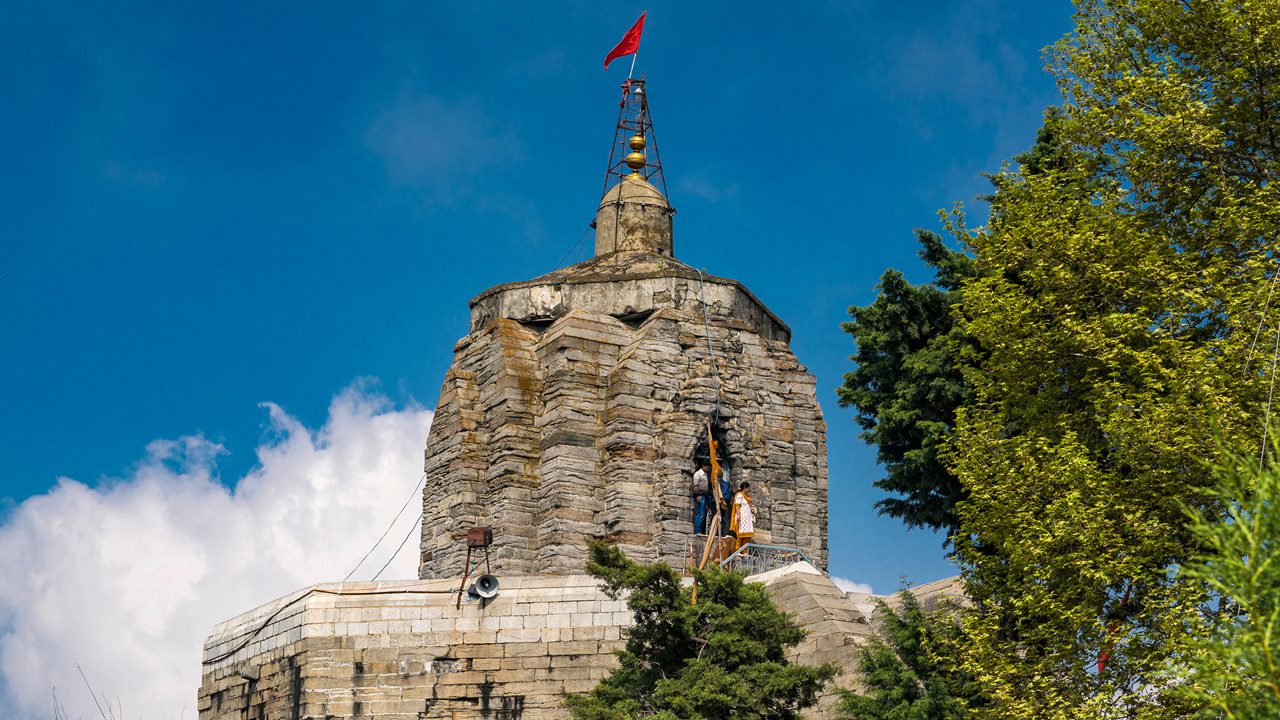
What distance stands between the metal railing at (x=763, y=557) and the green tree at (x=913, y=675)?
5.50 meters

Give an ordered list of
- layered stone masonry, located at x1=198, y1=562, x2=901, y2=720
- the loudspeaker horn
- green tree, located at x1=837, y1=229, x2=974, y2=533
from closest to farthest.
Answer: layered stone masonry, located at x1=198, y1=562, x2=901, y2=720 → the loudspeaker horn → green tree, located at x1=837, y1=229, x2=974, y2=533

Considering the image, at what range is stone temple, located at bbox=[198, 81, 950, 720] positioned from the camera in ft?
63.4

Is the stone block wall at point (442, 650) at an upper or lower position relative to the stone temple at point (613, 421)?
lower

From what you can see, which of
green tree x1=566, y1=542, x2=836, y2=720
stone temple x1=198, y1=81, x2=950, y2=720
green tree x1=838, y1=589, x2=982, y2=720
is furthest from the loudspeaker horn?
green tree x1=838, y1=589, x2=982, y2=720

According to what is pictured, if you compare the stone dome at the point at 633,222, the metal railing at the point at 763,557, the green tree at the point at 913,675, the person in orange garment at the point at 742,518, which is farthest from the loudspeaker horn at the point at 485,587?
the stone dome at the point at 633,222

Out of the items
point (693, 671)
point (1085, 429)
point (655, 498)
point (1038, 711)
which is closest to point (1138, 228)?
point (1085, 429)

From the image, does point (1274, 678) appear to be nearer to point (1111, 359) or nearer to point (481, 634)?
point (1111, 359)

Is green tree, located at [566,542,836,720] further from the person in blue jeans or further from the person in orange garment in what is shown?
the person in blue jeans

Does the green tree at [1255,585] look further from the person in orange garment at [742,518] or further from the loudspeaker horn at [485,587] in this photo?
the person in orange garment at [742,518]

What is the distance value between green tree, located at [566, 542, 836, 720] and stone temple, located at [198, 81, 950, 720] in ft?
6.35

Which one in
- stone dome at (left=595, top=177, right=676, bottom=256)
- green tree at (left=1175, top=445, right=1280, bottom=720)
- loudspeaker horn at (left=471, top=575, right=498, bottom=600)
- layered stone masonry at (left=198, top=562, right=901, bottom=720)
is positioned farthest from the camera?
stone dome at (left=595, top=177, right=676, bottom=256)

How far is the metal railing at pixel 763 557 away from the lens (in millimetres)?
22125

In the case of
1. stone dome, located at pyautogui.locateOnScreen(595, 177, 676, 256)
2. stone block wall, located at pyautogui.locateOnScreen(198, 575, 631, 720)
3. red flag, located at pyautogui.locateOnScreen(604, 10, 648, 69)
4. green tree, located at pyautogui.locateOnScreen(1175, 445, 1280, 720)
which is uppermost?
red flag, located at pyautogui.locateOnScreen(604, 10, 648, 69)

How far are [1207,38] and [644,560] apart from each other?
34.8ft
